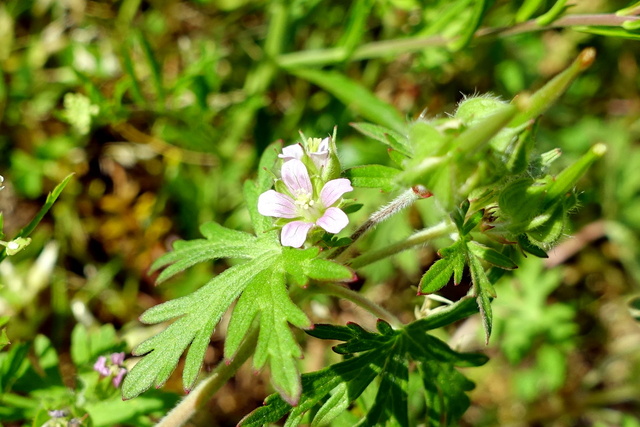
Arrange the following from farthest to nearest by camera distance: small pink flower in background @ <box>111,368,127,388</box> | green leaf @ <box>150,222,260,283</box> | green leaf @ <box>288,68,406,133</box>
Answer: green leaf @ <box>288,68,406,133</box> < small pink flower in background @ <box>111,368,127,388</box> < green leaf @ <box>150,222,260,283</box>

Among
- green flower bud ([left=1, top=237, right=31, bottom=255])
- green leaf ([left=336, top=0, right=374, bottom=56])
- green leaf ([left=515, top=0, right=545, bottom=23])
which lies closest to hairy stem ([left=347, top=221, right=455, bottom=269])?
green flower bud ([left=1, top=237, right=31, bottom=255])

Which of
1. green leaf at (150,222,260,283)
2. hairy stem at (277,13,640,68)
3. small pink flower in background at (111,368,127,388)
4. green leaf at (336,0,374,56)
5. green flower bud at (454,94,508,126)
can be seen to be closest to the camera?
green flower bud at (454,94,508,126)

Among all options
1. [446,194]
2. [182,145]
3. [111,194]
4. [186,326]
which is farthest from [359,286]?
[446,194]

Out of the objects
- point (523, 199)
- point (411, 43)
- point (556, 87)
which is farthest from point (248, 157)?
point (556, 87)

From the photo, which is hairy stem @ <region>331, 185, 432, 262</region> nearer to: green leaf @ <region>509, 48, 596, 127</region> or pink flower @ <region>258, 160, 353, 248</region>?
pink flower @ <region>258, 160, 353, 248</region>

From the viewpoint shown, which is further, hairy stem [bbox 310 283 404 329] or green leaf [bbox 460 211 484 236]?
hairy stem [bbox 310 283 404 329]

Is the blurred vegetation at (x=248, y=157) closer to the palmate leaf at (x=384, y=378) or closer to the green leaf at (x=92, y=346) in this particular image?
the green leaf at (x=92, y=346)

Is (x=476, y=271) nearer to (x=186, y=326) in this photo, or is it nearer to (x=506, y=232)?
(x=506, y=232)

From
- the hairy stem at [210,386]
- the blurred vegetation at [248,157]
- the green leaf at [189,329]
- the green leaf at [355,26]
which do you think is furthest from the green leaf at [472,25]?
the hairy stem at [210,386]
